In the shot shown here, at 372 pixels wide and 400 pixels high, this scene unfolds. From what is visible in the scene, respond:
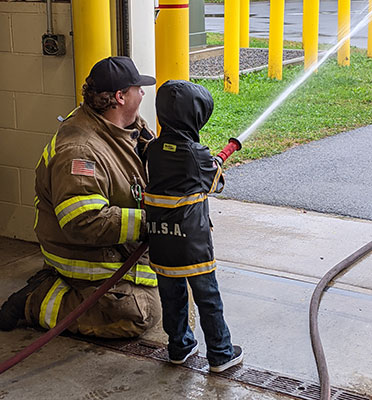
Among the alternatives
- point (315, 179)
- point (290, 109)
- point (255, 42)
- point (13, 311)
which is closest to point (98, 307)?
point (13, 311)

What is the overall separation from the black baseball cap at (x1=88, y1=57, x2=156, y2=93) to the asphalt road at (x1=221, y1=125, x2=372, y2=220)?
2817mm

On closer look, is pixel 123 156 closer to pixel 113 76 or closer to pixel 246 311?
pixel 113 76

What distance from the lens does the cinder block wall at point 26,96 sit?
16.3ft

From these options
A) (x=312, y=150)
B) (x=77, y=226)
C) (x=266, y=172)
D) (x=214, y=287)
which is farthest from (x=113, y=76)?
(x=312, y=150)

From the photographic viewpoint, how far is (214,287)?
3473 millimetres

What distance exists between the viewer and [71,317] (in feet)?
11.7

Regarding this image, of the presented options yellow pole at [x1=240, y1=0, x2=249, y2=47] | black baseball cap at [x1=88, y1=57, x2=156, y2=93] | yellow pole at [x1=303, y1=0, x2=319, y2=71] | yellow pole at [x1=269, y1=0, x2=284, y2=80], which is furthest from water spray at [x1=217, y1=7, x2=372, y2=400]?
yellow pole at [x1=240, y1=0, x2=249, y2=47]

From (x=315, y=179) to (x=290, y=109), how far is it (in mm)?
3759

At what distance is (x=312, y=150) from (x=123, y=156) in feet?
15.9

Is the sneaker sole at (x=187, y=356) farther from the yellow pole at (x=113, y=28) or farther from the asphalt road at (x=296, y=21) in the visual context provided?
the asphalt road at (x=296, y=21)

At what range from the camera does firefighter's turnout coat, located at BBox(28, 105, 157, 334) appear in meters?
3.68

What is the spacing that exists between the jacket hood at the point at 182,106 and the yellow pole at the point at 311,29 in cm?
958

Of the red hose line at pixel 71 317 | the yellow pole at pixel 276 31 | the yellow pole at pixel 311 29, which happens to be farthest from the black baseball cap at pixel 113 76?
the yellow pole at pixel 311 29

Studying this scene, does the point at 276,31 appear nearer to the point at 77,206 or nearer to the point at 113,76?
the point at 113,76
